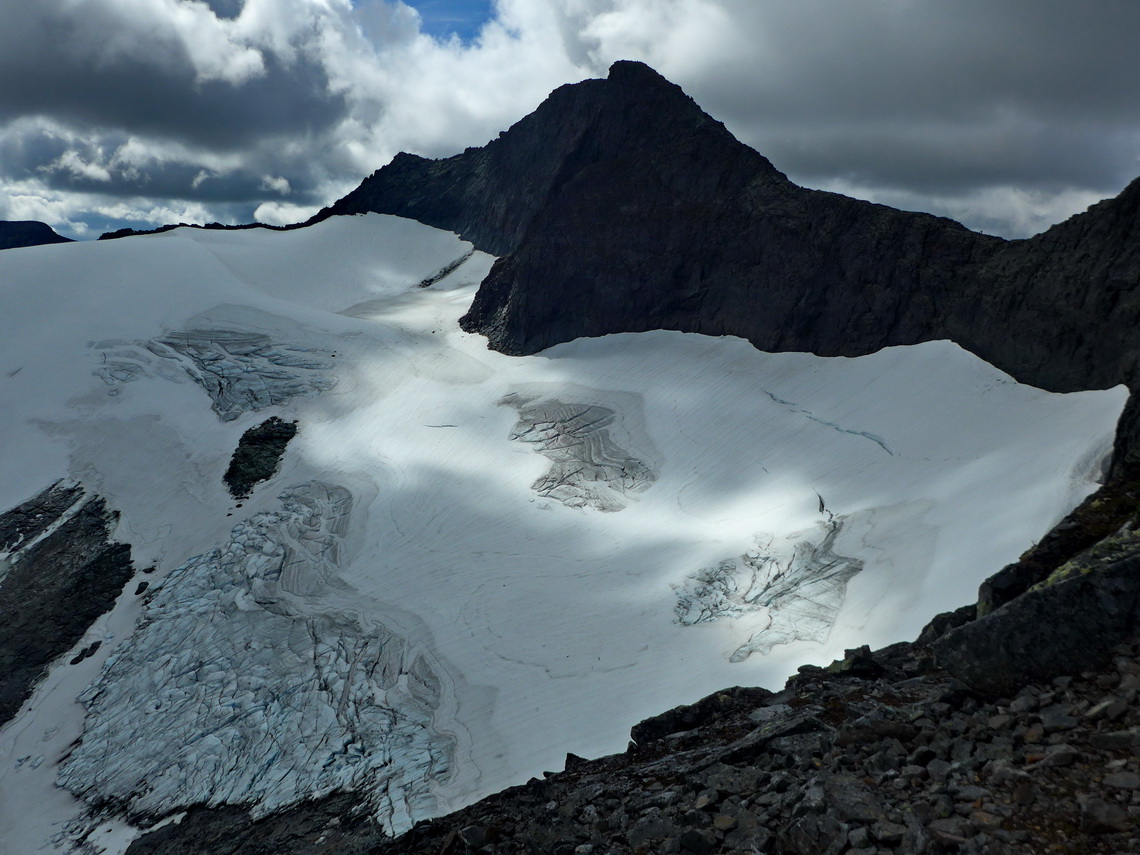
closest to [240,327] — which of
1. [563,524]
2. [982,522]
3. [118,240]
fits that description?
[118,240]

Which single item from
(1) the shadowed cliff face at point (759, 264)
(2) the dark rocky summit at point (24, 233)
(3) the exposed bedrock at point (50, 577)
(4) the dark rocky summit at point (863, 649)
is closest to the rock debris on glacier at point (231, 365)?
(3) the exposed bedrock at point (50, 577)

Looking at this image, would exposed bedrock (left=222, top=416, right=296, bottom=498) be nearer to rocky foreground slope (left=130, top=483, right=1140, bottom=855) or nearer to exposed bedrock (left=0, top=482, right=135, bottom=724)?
exposed bedrock (left=0, top=482, right=135, bottom=724)

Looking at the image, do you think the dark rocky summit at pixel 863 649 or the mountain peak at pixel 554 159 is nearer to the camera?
the dark rocky summit at pixel 863 649

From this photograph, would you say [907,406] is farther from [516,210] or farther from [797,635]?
[516,210]

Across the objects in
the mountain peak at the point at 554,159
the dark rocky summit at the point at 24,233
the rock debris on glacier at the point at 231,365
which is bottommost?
the rock debris on glacier at the point at 231,365

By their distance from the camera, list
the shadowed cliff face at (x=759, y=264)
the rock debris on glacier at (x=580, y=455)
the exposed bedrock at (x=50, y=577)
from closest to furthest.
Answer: the exposed bedrock at (x=50, y=577) < the shadowed cliff face at (x=759, y=264) < the rock debris on glacier at (x=580, y=455)

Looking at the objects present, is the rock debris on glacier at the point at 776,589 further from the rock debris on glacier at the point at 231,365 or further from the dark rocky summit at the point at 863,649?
the rock debris on glacier at the point at 231,365

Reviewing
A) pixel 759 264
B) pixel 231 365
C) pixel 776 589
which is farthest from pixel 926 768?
pixel 231 365

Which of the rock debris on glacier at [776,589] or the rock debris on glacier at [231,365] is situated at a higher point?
the rock debris on glacier at [231,365]
